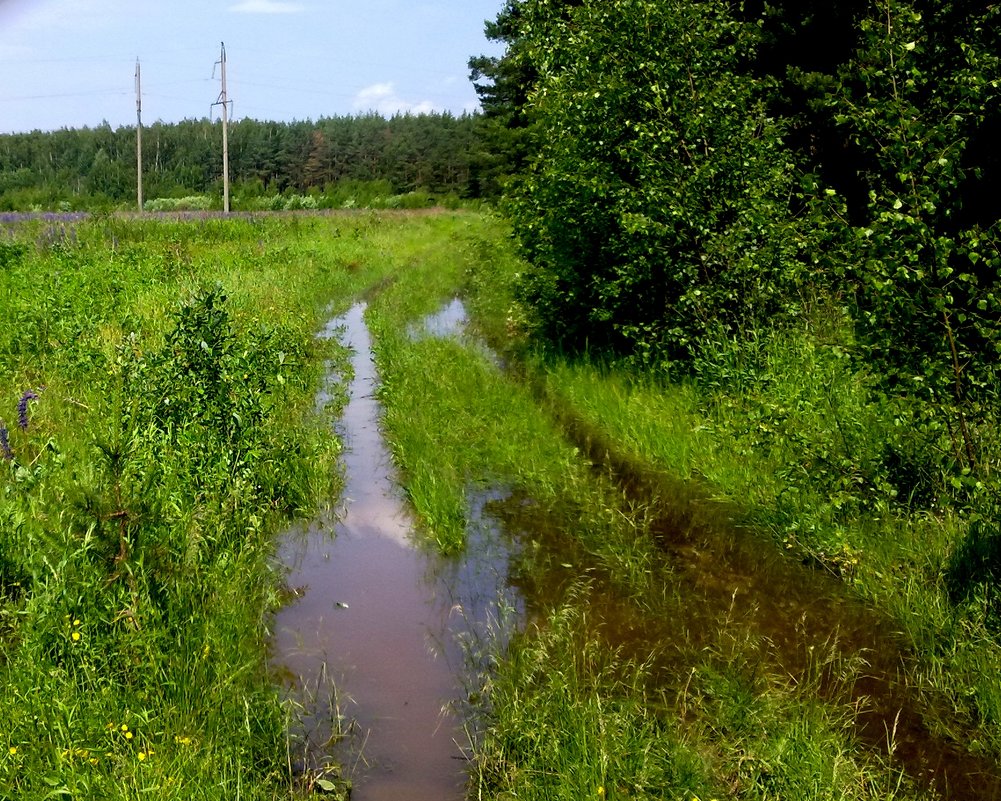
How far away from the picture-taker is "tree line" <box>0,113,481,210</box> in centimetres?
10506

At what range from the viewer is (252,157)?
121500mm

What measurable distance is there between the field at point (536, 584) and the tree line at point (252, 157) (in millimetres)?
86421

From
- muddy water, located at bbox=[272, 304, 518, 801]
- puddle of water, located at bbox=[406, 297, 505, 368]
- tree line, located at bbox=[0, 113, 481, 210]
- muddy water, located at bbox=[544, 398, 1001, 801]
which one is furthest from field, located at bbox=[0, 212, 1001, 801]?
tree line, located at bbox=[0, 113, 481, 210]

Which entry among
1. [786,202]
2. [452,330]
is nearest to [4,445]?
[786,202]

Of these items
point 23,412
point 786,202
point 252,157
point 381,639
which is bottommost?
point 381,639

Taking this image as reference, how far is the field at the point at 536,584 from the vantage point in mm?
3660

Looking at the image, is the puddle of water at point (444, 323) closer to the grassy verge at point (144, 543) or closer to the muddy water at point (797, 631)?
the grassy verge at point (144, 543)

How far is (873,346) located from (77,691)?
470 cm

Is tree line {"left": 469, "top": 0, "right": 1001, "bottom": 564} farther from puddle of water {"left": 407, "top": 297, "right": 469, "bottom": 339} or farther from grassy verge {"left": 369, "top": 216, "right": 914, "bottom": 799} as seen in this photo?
puddle of water {"left": 407, "top": 297, "right": 469, "bottom": 339}

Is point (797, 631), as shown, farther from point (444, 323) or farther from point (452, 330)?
point (444, 323)

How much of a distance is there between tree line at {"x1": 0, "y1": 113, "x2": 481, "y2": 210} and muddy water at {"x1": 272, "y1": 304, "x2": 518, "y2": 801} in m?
88.1

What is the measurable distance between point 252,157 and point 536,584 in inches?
4939

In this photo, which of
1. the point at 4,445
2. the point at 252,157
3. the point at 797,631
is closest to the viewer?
the point at 797,631

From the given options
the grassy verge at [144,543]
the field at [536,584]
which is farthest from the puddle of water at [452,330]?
the field at [536,584]
